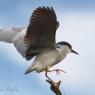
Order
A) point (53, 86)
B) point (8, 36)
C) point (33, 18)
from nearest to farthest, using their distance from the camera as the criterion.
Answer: point (53, 86) < point (33, 18) < point (8, 36)

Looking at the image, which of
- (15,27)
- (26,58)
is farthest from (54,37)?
(15,27)

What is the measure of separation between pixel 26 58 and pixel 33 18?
973 millimetres

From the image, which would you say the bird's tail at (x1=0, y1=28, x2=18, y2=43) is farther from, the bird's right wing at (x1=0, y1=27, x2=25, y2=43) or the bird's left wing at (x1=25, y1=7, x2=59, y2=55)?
the bird's left wing at (x1=25, y1=7, x2=59, y2=55)

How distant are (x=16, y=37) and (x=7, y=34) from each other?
2.43 ft

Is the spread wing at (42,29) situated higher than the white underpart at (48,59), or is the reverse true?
the spread wing at (42,29)

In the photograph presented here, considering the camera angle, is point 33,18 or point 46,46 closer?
point 33,18

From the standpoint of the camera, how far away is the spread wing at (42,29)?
5934mm

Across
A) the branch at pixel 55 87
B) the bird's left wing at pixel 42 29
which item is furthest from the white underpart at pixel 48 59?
the branch at pixel 55 87

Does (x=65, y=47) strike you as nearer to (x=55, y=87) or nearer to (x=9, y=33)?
(x=55, y=87)

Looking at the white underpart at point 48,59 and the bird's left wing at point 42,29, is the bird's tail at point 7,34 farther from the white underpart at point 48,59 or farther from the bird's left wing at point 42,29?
the white underpart at point 48,59

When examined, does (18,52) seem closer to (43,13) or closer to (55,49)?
(55,49)

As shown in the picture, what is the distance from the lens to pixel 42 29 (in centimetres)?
647

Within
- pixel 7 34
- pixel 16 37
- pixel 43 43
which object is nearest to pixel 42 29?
pixel 43 43

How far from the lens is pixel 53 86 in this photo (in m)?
3.92
